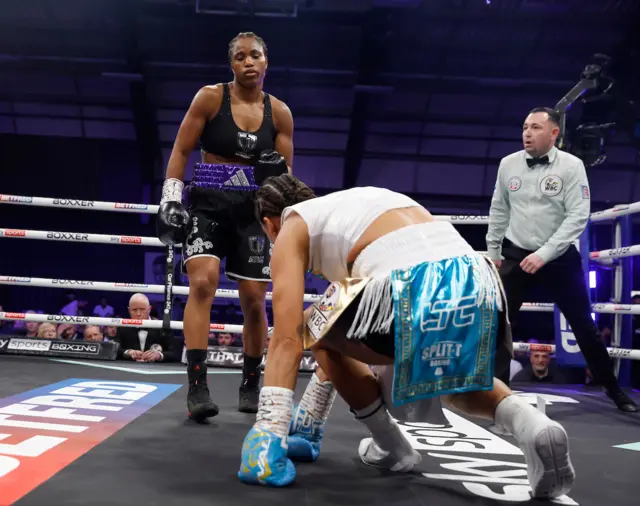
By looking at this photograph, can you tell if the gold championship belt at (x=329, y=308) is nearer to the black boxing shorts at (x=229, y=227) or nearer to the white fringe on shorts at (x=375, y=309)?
the white fringe on shorts at (x=375, y=309)

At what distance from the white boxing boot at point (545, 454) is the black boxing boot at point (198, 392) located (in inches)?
39.0

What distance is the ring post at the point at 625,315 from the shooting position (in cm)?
330

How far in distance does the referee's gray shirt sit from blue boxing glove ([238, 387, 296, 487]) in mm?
1622

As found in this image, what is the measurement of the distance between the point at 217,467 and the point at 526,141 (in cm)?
196

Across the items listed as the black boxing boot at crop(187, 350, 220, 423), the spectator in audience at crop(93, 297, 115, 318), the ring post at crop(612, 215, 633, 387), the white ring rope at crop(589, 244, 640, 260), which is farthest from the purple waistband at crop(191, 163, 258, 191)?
the spectator in audience at crop(93, 297, 115, 318)

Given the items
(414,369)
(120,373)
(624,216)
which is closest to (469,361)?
(414,369)

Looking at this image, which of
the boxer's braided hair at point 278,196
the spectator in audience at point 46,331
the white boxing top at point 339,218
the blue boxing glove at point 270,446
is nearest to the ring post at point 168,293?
the spectator in audience at point 46,331

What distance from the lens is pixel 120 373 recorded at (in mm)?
3002

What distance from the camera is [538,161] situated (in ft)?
8.89

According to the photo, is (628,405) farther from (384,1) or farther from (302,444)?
(384,1)

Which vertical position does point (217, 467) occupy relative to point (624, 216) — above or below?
below

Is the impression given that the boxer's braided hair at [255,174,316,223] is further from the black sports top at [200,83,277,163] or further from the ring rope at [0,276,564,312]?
the ring rope at [0,276,564,312]

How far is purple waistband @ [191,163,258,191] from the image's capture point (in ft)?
7.22

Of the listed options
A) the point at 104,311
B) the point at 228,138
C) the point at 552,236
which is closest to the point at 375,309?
the point at 228,138
